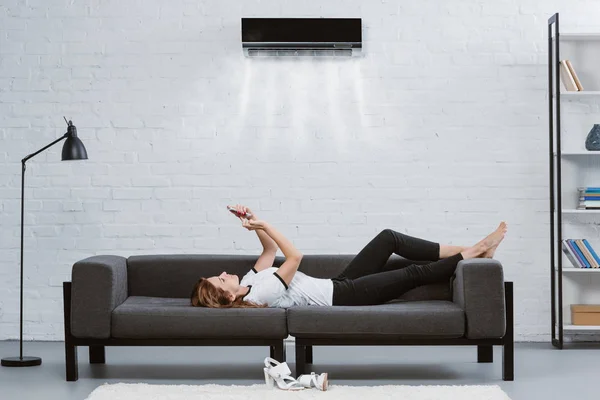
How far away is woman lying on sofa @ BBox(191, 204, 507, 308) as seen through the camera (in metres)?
4.93

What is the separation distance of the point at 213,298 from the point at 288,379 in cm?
60

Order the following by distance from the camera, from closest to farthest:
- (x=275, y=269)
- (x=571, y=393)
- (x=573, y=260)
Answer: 1. (x=571, y=393)
2. (x=275, y=269)
3. (x=573, y=260)

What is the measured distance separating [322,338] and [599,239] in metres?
2.66

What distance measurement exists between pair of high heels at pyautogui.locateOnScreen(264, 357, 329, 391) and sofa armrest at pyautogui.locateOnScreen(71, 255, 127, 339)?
91 centimetres

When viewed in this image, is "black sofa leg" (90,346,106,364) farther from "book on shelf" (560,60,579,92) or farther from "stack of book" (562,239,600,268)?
"book on shelf" (560,60,579,92)

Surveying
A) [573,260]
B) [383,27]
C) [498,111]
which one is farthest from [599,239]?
[383,27]

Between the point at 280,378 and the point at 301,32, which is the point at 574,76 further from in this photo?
the point at 280,378

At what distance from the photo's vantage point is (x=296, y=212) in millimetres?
6508

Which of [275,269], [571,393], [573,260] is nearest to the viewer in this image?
[571,393]

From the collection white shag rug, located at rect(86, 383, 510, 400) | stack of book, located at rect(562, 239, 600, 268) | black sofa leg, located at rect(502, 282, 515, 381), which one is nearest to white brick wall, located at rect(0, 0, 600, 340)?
stack of book, located at rect(562, 239, 600, 268)

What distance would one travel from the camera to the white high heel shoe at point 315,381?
4488mm

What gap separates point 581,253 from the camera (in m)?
6.25

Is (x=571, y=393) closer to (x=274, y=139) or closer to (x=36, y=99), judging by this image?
(x=274, y=139)

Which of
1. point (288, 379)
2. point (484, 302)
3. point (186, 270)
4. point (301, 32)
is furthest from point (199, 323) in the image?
point (301, 32)
